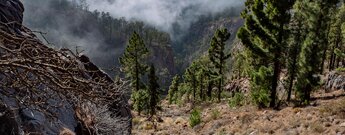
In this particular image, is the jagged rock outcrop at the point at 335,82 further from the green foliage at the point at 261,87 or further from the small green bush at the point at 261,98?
the small green bush at the point at 261,98

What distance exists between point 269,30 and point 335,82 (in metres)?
13.6

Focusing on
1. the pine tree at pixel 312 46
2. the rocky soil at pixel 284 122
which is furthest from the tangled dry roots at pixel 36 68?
the pine tree at pixel 312 46

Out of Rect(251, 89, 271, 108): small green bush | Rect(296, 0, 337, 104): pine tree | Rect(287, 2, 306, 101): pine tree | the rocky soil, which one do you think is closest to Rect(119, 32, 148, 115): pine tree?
Rect(287, 2, 306, 101): pine tree

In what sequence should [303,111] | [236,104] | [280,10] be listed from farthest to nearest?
[236,104], [280,10], [303,111]

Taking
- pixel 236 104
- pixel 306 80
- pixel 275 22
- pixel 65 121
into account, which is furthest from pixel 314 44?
pixel 65 121

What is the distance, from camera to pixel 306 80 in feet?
87.7

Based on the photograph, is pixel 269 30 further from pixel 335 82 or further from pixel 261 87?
pixel 335 82

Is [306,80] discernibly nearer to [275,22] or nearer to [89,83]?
[275,22]

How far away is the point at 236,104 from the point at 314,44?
7.82 m

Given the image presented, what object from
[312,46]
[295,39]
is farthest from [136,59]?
[312,46]

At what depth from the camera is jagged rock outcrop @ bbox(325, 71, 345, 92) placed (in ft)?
103

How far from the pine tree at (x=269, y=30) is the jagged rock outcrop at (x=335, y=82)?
430 inches

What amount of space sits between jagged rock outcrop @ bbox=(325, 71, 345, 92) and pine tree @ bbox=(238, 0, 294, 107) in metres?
10.9

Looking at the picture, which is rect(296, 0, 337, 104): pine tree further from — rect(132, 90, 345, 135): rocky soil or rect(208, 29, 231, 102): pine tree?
rect(208, 29, 231, 102): pine tree
